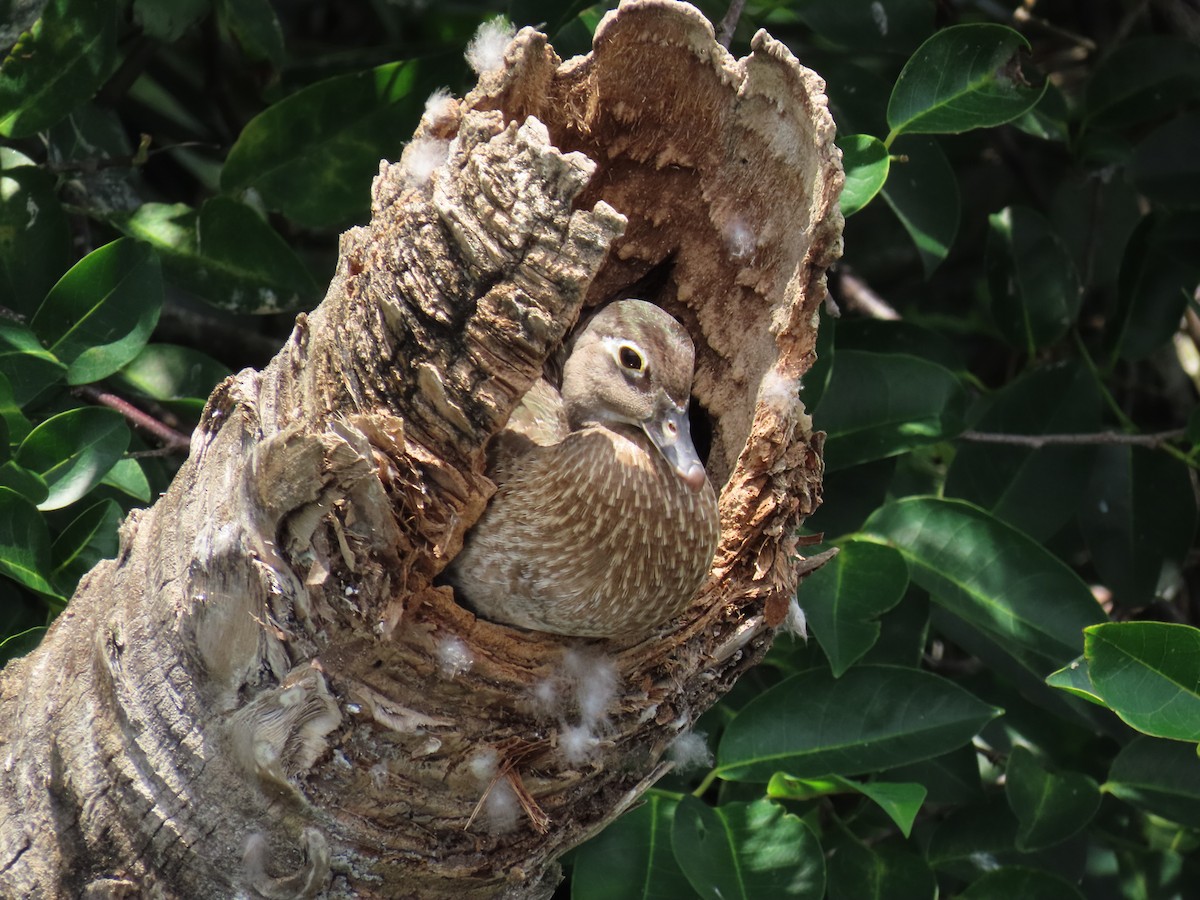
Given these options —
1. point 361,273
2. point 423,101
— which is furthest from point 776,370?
point 423,101

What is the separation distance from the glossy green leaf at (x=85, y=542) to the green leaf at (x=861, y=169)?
1174 millimetres

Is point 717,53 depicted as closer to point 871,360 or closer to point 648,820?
point 871,360

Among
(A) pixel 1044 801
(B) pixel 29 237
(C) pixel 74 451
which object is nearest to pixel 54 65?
(B) pixel 29 237

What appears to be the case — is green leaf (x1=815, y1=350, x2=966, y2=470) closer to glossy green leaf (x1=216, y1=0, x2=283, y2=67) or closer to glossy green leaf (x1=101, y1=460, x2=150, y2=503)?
glossy green leaf (x1=101, y1=460, x2=150, y2=503)

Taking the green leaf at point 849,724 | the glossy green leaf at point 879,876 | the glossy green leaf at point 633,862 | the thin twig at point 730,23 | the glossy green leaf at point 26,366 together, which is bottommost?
the glossy green leaf at point 879,876

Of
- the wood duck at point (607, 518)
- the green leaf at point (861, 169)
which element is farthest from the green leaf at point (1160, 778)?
the green leaf at point (861, 169)

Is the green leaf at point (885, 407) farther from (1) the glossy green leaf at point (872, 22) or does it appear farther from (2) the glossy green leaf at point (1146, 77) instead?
(2) the glossy green leaf at point (1146, 77)

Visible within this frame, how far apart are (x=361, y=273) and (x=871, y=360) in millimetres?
1021

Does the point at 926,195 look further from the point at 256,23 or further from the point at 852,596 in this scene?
the point at 256,23

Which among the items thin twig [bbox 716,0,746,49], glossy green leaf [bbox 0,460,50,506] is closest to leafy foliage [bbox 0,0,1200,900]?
glossy green leaf [bbox 0,460,50,506]

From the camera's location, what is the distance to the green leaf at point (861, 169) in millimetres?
1841

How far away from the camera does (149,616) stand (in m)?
1.46

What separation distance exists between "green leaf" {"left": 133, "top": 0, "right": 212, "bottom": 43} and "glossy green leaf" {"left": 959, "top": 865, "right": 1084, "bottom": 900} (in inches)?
79.6

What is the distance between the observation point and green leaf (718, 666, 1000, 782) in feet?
6.42
